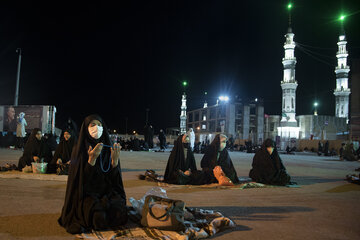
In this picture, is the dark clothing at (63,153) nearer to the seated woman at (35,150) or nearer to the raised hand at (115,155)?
the seated woman at (35,150)

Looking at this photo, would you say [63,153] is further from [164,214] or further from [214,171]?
[164,214]

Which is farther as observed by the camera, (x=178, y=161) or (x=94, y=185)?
(x=178, y=161)

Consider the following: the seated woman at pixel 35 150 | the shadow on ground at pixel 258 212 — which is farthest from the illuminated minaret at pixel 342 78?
the seated woman at pixel 35 150

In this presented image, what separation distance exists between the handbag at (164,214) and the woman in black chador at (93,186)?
32cm

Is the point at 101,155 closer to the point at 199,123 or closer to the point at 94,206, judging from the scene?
the point at 94,206

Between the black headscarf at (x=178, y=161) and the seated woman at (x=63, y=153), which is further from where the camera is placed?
the seated woman at (x=63, y=153)

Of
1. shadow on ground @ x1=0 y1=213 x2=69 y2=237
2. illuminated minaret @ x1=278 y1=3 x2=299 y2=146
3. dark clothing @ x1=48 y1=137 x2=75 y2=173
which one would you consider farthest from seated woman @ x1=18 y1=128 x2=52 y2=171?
illuminated minaret @ x1=278 y1=3 x2=299 y2=146

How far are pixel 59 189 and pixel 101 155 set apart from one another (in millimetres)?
2769

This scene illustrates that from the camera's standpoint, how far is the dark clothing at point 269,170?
712cm

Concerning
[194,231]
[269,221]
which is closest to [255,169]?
[269,221]

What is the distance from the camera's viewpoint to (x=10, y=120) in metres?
19.4

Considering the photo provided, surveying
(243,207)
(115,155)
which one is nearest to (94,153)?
(115,155)

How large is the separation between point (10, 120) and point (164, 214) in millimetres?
19922

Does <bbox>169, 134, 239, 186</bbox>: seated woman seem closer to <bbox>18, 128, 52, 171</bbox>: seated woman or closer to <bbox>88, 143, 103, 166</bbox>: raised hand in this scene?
<bbox>88, 143, 103, 166</bbox>: raised hand
